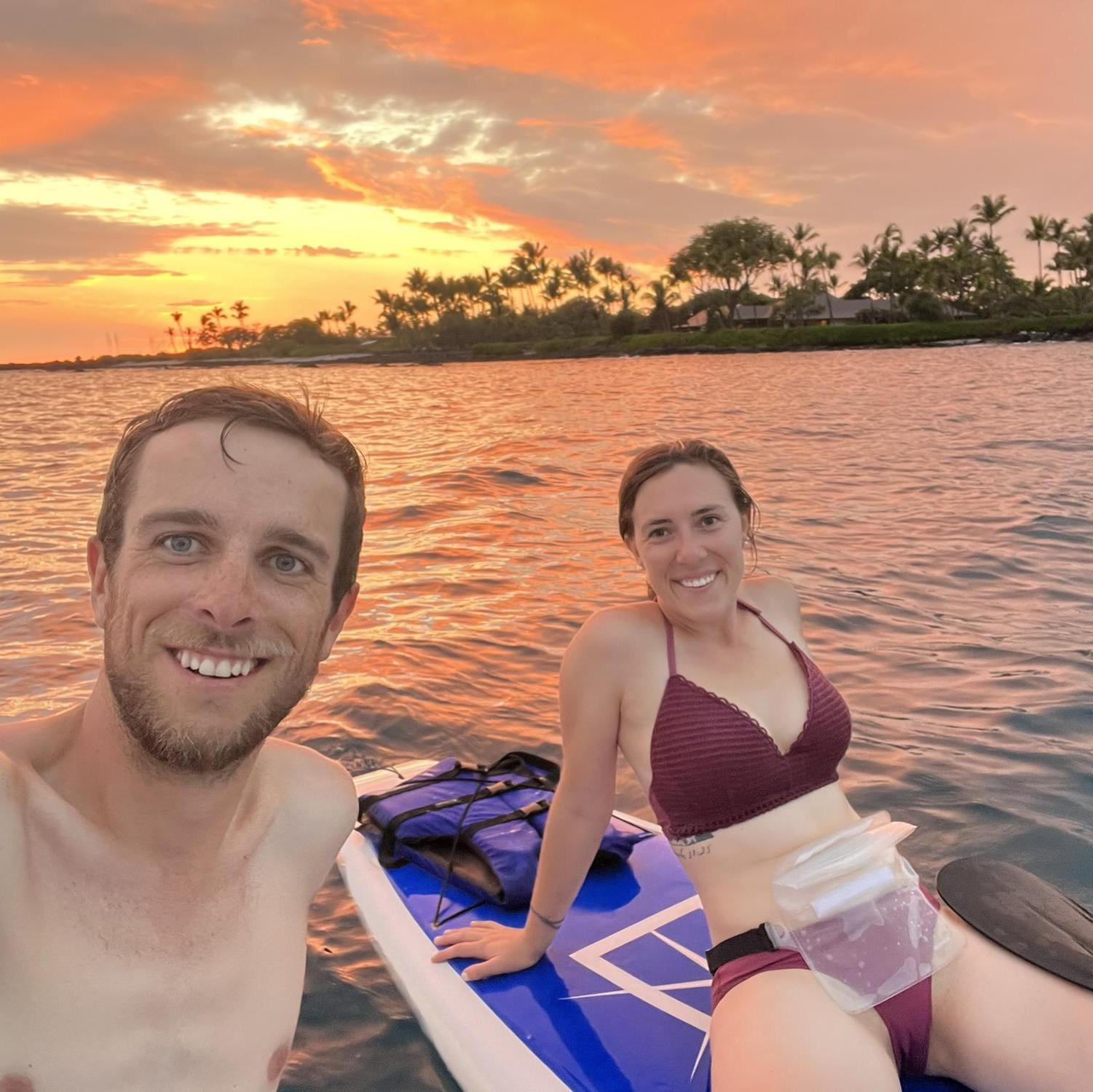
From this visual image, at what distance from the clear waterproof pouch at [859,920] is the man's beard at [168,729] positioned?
5.30 ft

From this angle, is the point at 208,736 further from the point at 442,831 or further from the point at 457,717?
the point at 457,717

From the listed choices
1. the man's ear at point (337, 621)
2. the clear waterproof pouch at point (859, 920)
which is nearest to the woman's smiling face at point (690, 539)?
the clear waterproof pouch at point (859, 920)

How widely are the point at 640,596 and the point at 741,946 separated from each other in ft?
21.8

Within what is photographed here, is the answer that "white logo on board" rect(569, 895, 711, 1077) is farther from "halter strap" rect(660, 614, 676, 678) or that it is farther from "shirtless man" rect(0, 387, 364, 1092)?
"shirtless man" rect(0, 387, 364, 1092)

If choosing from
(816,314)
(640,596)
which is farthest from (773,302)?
(640,596)

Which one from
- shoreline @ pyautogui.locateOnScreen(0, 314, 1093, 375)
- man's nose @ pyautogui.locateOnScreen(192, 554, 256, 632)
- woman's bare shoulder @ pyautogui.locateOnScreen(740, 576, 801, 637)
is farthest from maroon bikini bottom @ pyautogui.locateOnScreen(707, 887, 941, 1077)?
shoreline @ pyautogui.locateOnScreen(0, 314, 1093, 375)

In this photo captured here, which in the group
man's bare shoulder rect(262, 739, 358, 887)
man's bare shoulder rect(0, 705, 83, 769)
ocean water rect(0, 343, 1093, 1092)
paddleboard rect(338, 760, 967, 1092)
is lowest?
ocean water rect(0, 343, 1093, 1092)

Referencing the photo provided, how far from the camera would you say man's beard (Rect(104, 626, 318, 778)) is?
1.77 m

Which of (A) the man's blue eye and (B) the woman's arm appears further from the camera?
(B) the woman's arm

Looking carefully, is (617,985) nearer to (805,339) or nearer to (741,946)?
(741,946)

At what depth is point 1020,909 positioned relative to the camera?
2924mm

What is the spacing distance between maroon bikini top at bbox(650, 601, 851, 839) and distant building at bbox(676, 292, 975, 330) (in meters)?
83.6

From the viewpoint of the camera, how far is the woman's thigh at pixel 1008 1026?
8.12 feet

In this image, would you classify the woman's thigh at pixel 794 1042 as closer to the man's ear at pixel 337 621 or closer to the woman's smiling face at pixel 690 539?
the woman's smiling face at pixel 690 539
